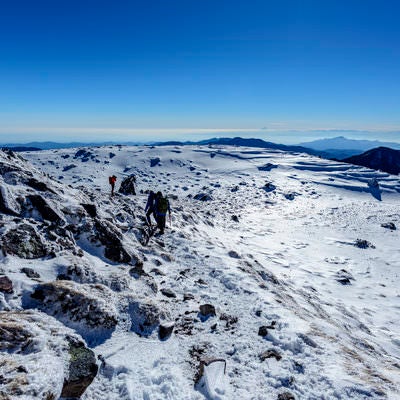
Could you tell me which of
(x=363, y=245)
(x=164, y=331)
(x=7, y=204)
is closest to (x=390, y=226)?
(x=363, y=245)

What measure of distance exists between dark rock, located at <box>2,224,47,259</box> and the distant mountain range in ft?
556

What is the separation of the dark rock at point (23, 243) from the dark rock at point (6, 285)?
4.86ft

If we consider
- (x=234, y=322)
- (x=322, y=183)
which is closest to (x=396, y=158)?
(x=322, y=183)

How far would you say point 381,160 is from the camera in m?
158

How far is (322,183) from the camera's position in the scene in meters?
87.2

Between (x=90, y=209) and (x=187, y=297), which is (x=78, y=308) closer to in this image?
(x=187, y=297)

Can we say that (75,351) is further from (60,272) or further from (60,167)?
(60,167)

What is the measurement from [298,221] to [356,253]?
16.9m

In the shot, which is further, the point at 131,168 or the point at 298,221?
the point at 131,168

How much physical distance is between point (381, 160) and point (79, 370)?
183m

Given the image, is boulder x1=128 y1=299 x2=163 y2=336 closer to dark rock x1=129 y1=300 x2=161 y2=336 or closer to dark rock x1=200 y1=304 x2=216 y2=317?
dark rock x1=129 y1=300 x2=161 y2=336

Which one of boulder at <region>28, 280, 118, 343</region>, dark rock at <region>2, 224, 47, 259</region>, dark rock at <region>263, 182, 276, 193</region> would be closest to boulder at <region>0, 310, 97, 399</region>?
boulder at <region>28, 280, 118, 343</region>

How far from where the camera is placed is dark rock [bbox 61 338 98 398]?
16.0ft

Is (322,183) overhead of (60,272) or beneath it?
beneath
